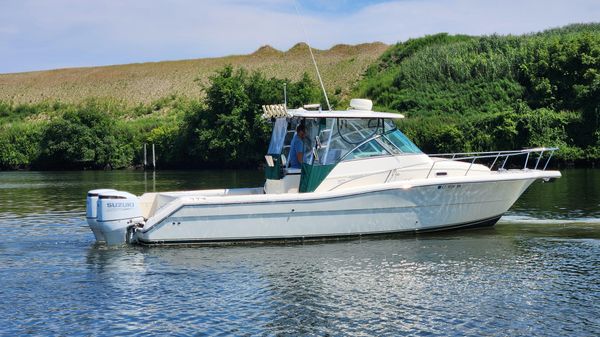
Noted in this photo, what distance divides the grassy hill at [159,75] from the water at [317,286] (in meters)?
79.6

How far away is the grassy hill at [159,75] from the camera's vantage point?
340ft

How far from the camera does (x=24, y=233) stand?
20.3 m

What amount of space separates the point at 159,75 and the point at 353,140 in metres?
103

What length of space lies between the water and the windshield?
223cm

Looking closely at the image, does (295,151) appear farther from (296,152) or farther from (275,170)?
(275,170)

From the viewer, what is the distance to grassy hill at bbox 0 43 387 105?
340ft

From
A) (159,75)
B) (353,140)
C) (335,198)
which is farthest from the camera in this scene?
(159,75)

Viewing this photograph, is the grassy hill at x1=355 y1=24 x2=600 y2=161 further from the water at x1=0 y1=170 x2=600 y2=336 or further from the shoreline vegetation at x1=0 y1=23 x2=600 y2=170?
the water at x1=0 y1=170 x2=600 y2=336

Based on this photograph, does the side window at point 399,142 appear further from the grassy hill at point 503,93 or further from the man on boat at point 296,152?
the grassy hill at point 503,93

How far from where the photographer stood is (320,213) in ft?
56.4

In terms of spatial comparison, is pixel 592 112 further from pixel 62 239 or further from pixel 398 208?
pixel 62 239

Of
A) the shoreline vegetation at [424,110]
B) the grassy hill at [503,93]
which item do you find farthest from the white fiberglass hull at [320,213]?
the grassy hill at [503,93]

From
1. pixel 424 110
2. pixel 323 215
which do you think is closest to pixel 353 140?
pixel 323 215

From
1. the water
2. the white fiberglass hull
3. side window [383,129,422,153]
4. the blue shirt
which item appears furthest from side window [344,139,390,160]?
the water
